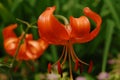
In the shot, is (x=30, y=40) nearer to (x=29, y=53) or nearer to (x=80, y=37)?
(x=29, y=53)

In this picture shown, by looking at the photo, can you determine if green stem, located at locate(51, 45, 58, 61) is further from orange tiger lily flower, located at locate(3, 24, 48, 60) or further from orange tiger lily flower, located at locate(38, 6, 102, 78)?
orange tiger lily flower, located at locate(38, 6, 102, 78)

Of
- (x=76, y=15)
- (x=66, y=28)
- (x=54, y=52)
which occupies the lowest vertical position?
(x=54, y=52)

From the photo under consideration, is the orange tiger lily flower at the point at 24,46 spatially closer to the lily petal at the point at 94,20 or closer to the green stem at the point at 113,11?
the lily petal at the point at 94,20

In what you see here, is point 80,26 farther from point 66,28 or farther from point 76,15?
point 76,15

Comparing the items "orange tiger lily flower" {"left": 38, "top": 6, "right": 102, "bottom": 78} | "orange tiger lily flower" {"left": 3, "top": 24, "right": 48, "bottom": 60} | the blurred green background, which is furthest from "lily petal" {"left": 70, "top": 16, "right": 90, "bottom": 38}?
the blurred green background

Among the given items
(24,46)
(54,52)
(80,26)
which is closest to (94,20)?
(80,26)

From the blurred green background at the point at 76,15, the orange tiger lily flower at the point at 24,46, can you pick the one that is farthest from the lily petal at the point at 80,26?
the blurred green background at the point at 76,15

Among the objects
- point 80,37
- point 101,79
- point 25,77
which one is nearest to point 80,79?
point 101,79
